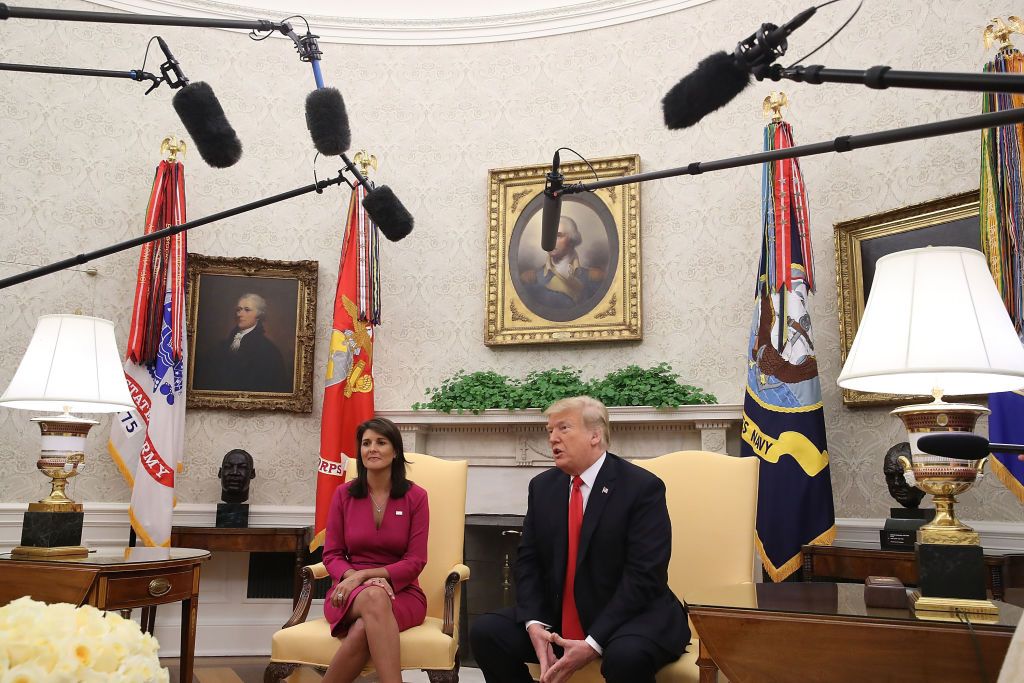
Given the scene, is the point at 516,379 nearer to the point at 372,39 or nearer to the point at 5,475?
the point at 372,39

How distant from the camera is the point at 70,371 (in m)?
3.57

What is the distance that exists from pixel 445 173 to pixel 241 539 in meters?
3.00

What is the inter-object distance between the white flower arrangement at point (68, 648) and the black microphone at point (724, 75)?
1.41 m

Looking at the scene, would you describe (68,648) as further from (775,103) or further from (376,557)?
(775,103)

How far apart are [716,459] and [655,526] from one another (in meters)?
0.68

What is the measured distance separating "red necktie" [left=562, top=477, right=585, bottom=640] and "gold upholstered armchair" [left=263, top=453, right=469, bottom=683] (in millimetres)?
585

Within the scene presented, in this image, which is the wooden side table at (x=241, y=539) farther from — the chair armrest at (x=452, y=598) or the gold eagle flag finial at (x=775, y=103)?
the gold eagle flag finial at (x=775, y=103)

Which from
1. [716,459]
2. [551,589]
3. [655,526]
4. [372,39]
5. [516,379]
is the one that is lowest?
[551,589]

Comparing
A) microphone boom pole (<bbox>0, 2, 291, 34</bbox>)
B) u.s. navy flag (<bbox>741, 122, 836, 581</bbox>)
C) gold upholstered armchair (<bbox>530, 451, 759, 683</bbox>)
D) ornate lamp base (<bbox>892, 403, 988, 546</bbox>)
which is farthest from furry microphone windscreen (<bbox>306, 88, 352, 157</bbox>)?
u.s. navy flag (<bbox>741, 122, 836, 581</bbox>)

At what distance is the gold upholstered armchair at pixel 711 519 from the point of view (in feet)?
11.3

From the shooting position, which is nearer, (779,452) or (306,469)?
(779,452)

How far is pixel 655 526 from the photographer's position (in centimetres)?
305

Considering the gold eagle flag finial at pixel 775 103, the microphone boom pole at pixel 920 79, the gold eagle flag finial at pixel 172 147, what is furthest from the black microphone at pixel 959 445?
the gold eagle flag finial at pixel 172 147

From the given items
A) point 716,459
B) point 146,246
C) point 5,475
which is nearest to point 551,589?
point 716,459
